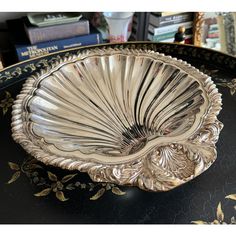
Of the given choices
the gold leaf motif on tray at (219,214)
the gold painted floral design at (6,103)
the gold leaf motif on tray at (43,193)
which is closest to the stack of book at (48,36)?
the gold painted floral design at (6,103)

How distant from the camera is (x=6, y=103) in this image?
0.59m

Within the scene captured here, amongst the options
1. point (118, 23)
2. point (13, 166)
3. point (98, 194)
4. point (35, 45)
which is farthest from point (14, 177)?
point (118, 23)

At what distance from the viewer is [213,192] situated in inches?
A: 17.0

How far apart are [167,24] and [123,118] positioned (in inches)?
18.4

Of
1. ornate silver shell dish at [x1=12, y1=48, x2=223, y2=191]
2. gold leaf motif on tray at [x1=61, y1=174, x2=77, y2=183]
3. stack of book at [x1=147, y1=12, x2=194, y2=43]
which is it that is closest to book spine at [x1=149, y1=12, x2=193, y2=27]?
stack of book at [x1=147, y1=12, x2=194, y2=43]

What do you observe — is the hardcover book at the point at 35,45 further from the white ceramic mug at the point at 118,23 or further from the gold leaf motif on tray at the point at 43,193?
the gold leaf motif on tray at the point at 43,193

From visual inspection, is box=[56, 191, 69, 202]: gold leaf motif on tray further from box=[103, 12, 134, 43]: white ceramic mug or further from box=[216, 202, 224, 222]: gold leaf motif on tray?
box=[103, 12, 134, 43]: white ceramic mug

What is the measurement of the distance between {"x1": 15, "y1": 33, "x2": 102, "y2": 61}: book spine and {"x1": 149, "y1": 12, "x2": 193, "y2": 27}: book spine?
0.19 metres

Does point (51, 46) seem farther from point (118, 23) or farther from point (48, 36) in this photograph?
point (118, 23)

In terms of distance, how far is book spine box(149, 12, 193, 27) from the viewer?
34.8 inches
